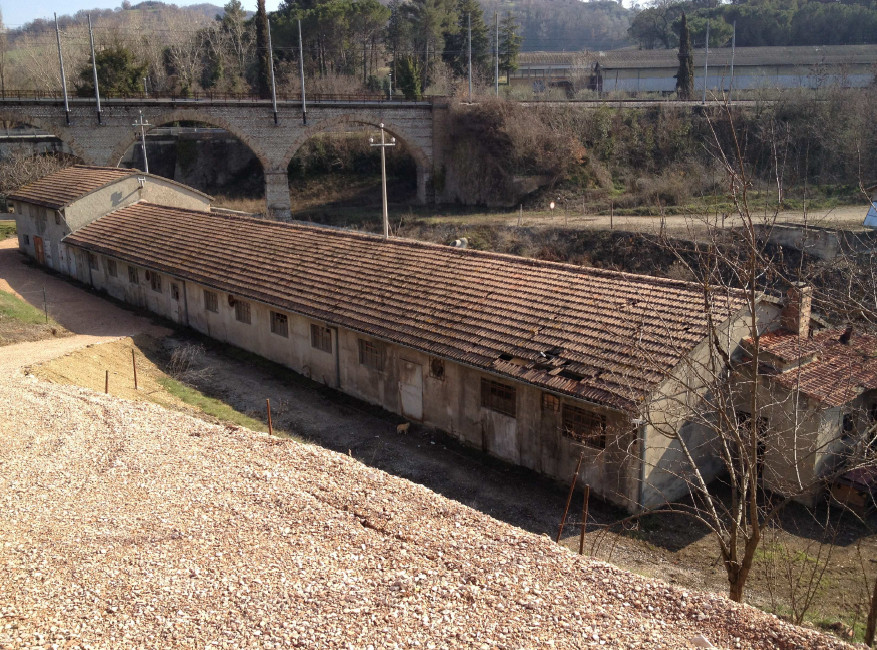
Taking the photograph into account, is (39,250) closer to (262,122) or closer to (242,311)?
(242,311)

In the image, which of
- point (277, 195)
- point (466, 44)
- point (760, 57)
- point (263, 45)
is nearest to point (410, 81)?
point (263, 45)

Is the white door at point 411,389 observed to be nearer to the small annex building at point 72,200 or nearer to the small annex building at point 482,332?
the small annex building at point 482,332

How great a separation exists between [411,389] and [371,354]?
1.54 metres

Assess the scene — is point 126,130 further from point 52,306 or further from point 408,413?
point 408,413

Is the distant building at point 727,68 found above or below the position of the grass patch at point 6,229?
above

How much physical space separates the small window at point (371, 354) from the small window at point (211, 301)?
661 cm

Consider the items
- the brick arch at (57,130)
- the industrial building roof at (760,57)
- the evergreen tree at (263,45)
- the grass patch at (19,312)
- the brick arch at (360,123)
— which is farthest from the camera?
the industrial building roof at (760,57)

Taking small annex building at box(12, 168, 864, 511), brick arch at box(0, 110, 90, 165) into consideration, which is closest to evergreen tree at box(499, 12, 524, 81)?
brick arch at box(0, 110, 90, 165)

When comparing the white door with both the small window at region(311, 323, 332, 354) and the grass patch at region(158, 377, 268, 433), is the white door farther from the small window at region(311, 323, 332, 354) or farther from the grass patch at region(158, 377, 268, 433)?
the grass patch at region(158, 377, 268, 433)

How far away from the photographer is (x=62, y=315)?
82.4ft

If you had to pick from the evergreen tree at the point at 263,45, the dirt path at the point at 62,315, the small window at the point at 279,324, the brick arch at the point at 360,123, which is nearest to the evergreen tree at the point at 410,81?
the brick arch at the point at 360,123

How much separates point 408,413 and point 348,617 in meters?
9.20

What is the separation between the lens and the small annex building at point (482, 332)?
44.5ft

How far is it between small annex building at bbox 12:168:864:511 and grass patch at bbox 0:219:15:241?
17357mm
